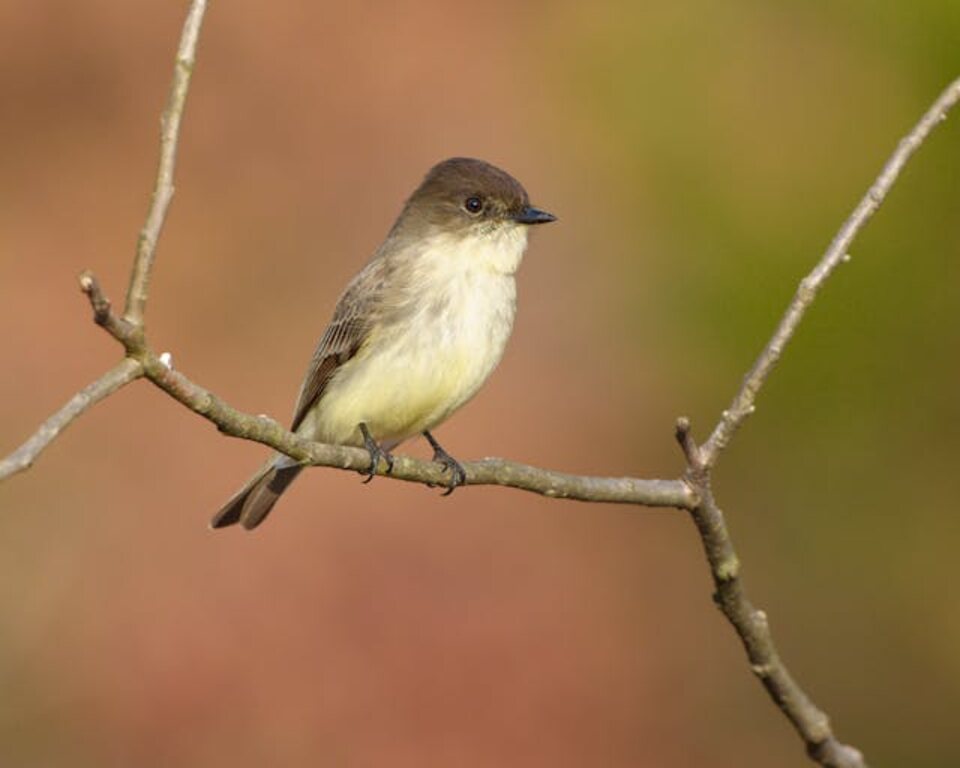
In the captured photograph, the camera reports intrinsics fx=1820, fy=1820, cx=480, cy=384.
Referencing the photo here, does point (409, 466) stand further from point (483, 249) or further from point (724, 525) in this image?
point (483, 249)

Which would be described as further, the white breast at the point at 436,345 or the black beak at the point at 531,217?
the black beak at the point at 531,217

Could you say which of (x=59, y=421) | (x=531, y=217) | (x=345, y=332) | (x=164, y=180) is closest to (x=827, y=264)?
(x=164, y=180)

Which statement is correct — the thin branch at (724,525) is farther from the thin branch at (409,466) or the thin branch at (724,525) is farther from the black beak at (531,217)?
the black beak at (531,217)

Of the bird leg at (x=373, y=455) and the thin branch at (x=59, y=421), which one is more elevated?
the bird leg at (x=373, y=455)

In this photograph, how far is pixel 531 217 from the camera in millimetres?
5555

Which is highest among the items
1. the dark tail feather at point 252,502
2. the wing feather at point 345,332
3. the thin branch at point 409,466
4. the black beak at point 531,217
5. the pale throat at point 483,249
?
the black beak at point 531,217

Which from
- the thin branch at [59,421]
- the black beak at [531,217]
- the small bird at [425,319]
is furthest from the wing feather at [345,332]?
the thin branch at [59,421]

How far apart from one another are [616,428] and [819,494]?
187 centimetres

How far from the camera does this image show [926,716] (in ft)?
31.2

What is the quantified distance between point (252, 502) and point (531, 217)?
1.36m

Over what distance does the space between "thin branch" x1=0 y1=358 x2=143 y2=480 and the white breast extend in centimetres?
252

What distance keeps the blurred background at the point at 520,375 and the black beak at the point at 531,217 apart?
3879 mm

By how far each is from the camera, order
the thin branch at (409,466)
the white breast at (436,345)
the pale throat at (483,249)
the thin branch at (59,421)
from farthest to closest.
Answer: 1. the pale throat at (483,249)
2. the white breast at (436,345)
3. the thin branch at (409,466)
4. the thin branch at (59,421)

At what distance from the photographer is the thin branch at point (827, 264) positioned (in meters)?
3.40
